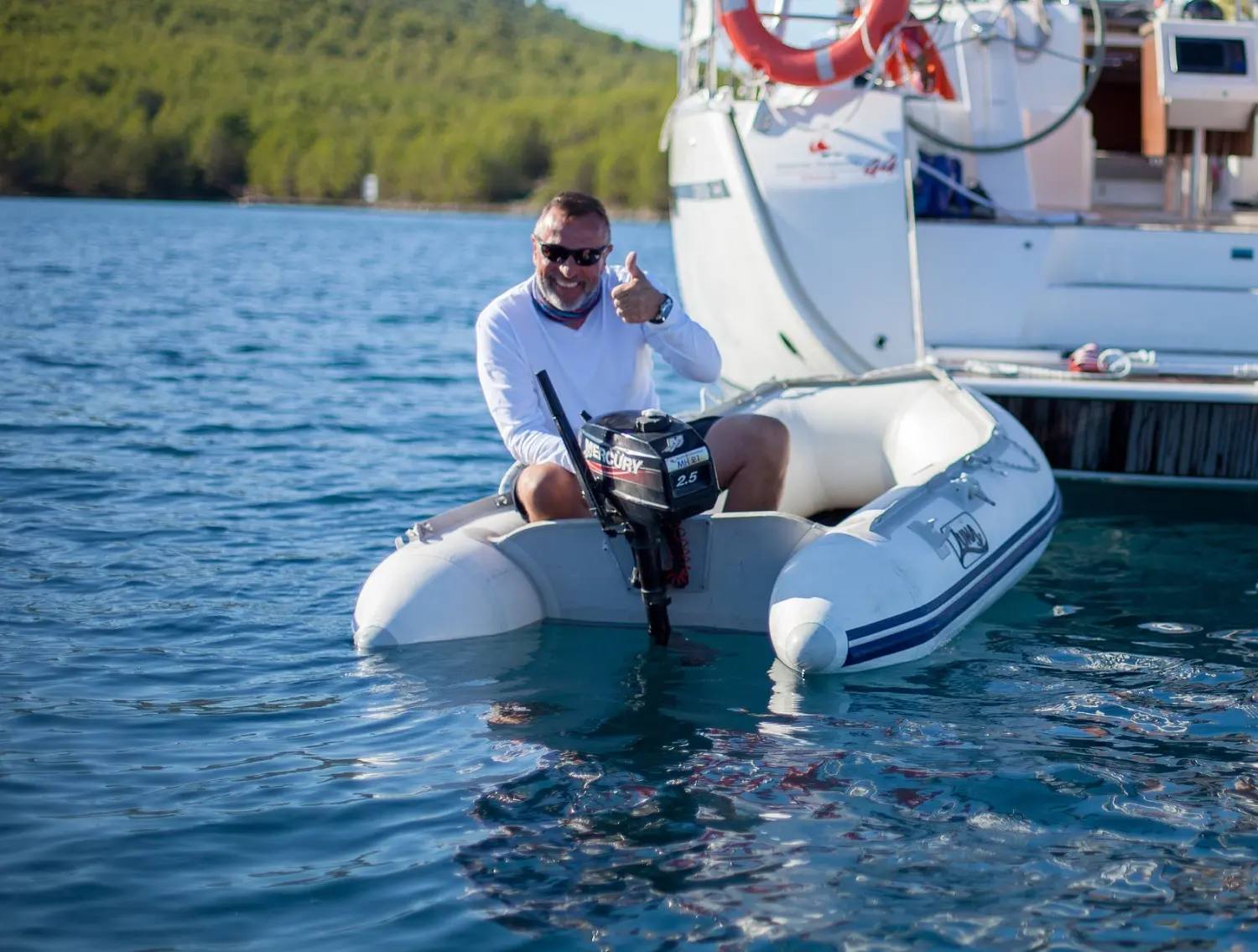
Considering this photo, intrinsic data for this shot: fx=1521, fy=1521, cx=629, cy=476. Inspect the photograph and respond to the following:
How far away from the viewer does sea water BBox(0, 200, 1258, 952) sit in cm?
315

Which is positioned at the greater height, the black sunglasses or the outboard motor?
the black sunglasses

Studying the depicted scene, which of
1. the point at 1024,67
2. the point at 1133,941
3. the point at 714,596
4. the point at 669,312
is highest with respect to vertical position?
the point at 1024,67

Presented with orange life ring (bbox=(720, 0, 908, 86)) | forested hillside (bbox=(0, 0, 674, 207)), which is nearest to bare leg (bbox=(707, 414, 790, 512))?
orange life ring (bbox=(720, 0, 908, 86))

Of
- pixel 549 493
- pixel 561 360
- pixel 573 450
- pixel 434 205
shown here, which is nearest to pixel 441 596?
pixel 549 493

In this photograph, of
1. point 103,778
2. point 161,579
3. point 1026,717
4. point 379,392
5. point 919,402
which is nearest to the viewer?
point 103,778

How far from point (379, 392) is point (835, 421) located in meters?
6.13

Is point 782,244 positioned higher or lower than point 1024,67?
lower

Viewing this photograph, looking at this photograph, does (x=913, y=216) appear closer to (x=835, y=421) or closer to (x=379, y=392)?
(x=835, y=421)

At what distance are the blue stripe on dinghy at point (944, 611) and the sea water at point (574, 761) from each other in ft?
0.41

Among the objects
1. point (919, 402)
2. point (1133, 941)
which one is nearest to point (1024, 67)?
point (919, 402)

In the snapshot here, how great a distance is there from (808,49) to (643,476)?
4170 millimetres

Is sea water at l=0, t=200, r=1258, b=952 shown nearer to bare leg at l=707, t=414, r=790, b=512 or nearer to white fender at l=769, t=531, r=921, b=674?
white fender at l=769, t=531, r=921, b=674

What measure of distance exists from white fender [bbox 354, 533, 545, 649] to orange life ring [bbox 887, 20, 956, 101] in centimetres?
470

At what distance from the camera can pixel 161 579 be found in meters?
5.81
